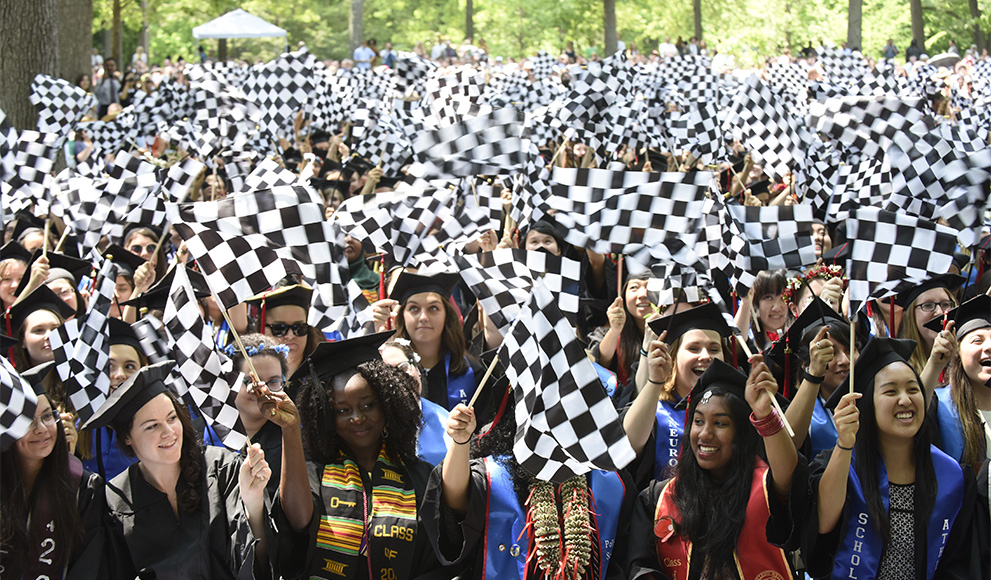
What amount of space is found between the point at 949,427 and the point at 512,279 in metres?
2.67

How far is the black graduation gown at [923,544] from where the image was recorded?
4898 mm

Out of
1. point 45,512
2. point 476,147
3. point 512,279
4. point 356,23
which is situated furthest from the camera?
point 356,23

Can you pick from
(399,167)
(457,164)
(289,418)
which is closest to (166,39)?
(399,167)

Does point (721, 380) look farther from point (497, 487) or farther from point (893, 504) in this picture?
point (497, 487)

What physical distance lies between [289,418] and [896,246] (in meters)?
3.49

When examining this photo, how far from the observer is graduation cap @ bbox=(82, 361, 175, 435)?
4902mm

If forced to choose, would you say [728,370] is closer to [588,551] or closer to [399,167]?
[588,551]

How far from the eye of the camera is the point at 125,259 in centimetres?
866

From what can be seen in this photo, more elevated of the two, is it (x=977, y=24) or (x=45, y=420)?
(x=977, y=24)

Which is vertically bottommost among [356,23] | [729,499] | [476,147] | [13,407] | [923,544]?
[923,544]

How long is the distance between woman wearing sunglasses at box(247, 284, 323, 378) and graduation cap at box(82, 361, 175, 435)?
5.54ft

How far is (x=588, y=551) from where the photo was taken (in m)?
4.82

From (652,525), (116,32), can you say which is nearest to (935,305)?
(652,525)

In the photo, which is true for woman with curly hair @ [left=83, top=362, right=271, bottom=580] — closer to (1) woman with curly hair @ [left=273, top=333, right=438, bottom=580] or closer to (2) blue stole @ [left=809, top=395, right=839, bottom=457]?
(1) woman with curly hair @ [left=273, top=333, right=438, bottom=580]
